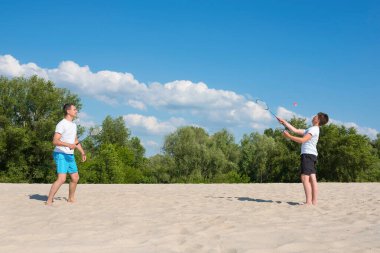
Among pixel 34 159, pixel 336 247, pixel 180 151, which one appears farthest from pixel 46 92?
pixel 336 247

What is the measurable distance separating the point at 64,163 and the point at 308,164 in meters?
4.93

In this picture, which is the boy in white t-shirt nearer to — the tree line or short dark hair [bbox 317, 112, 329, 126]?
short dark hair [bbox 317, 112, 329, 126]

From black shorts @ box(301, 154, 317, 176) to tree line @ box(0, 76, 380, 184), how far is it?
3054 centimetres

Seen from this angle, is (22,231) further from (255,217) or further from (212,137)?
(212,137)

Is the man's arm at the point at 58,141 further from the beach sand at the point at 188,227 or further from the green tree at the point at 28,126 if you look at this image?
the green tree at the point at 28,126

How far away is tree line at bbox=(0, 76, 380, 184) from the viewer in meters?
36.3

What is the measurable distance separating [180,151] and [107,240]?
46.1 metres

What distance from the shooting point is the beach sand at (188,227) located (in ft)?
14.5

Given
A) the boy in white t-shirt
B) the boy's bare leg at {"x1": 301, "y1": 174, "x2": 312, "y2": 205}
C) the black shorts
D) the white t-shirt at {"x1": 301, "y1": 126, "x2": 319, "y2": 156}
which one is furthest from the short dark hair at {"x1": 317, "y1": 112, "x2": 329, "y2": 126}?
the boy's bare leg at {"x1": 301, "y1": 174, "x2": 312, "y2": 205}

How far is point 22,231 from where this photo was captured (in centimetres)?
557

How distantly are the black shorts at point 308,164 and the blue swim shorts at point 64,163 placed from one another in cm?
471

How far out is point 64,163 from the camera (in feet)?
27.5

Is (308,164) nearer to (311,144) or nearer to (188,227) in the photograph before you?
(311,144)

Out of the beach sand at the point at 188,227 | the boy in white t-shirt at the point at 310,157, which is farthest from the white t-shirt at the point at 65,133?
the boy in white t-shirt at the point at 310,157
